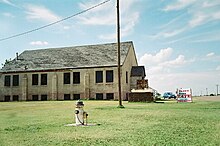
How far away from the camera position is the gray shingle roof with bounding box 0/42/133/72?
4800cm

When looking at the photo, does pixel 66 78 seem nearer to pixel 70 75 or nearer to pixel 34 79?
pixel 70 75

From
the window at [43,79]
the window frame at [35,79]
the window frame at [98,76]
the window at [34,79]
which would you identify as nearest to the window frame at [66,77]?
the window at [43,79]

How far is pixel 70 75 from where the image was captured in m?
48.3

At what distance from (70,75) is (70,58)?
150 inches

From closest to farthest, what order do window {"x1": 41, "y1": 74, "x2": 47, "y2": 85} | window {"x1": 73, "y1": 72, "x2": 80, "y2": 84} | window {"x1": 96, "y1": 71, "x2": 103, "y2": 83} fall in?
window {"x1": 96, "y1": 71, "x2": 103, "y2": 83} → window {"x1": 73, "y1": 72, "x2": 80, "y2": 84} → window {"x1": 41, "y1": 74, "x2": 47, "y2": 85}

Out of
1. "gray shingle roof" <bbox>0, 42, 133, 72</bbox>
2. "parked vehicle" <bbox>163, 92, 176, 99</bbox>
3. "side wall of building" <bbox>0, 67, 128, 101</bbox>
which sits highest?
"gray shingle roof" <bbox>0, 42, 133, 72</bbox>

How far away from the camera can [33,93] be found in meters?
49.8

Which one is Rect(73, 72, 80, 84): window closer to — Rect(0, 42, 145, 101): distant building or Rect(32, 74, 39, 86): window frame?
Rect(0, 42, 145, 101): distant building

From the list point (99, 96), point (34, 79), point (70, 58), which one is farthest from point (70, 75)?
point (34, 79)

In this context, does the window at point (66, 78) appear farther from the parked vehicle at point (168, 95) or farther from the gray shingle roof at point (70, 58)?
the parked vehicle at point (168, 95)

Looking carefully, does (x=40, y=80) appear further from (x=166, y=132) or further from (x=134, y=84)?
(x=166, y=132)

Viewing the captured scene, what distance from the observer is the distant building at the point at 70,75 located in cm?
4653

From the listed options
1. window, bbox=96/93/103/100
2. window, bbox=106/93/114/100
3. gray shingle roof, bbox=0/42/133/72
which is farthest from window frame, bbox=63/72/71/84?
window, bbox=106/93/114/100

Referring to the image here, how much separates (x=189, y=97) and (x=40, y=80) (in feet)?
82.2
